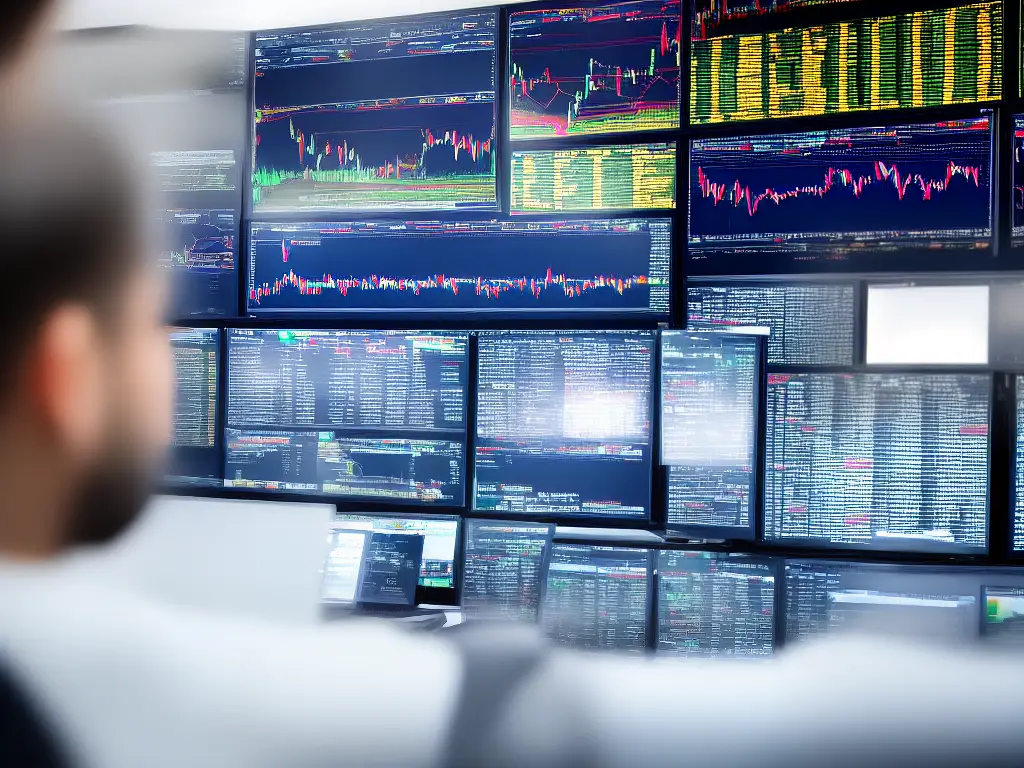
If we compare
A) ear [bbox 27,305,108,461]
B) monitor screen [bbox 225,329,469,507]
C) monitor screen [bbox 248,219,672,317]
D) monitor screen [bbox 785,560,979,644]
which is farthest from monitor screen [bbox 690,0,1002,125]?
ear [bbox 27,305,108,461]

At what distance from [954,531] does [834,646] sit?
11.1 inches

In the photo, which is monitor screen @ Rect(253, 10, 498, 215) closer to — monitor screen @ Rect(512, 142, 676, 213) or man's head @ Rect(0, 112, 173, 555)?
monitor screen @ Rect(512, 142, 676, 213)

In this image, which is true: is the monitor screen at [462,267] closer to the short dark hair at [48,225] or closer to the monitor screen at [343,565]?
the short dark hair at [48,225]

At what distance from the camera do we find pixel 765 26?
3.66 ft

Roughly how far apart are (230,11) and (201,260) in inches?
17.5

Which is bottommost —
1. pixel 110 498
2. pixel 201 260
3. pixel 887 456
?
pixel 110 498

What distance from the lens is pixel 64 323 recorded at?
1.03 meters

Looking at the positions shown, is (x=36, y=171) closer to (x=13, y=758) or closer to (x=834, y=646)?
(x=13, y=758)

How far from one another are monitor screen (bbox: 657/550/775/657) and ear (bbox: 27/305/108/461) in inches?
39.6

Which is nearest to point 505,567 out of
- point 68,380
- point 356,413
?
point 356,413

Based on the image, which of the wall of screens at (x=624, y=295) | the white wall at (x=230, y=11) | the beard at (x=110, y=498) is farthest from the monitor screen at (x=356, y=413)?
the white wall at (x=230, y=11)

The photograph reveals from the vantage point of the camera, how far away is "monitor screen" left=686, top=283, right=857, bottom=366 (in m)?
1.07

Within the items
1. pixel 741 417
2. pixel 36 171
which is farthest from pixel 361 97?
pixel 741 417

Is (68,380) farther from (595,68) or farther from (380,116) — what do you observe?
(595,68)
